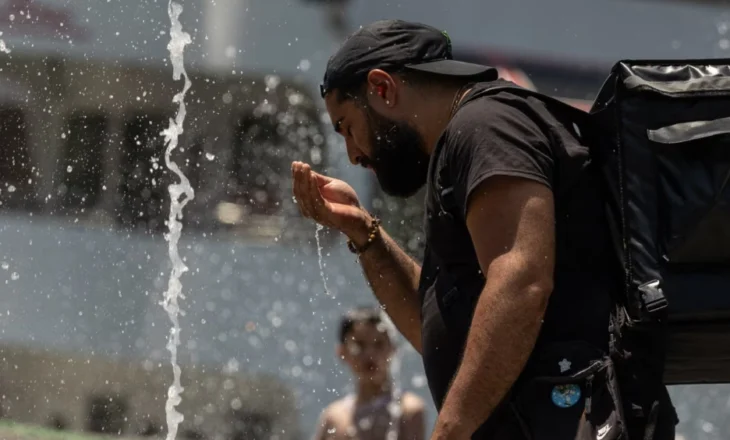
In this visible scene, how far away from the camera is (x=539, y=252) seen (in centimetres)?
183

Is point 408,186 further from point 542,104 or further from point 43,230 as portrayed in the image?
point 43,230

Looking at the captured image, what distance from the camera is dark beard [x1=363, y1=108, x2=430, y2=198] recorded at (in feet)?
7.10

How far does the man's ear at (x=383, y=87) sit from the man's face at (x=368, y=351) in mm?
2314

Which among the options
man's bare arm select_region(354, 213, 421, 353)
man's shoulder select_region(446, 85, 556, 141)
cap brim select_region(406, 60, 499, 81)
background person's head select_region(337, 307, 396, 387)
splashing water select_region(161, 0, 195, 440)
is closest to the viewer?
man's shoulder select_region(446, 85, 556, 141)

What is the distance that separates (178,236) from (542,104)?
17.3 feet

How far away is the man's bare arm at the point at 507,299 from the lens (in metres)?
1.82

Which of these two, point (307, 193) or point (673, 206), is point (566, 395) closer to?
point (673, 206)

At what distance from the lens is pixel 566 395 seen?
1820 mm

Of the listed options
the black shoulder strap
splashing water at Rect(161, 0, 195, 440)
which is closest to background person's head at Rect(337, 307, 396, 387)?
Answer: splashing water at Rect(161, 0, 195, 440)

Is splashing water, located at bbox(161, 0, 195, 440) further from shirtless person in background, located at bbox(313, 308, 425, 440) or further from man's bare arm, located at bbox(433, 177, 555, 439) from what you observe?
man's bare arm, located at bbox(433, 177, 555, 439)

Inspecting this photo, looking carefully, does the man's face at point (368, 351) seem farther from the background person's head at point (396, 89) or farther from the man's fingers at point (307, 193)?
the background person's head at point (396, 89)

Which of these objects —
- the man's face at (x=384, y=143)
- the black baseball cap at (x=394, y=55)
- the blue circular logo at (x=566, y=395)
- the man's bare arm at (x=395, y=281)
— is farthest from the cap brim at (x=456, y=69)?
the blue circular logo at (x=566, y=395)

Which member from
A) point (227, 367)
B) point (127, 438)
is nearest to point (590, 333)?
point (127, 438)

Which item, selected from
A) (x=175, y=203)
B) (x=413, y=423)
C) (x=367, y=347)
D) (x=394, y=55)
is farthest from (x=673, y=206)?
(x=175, y=203)
